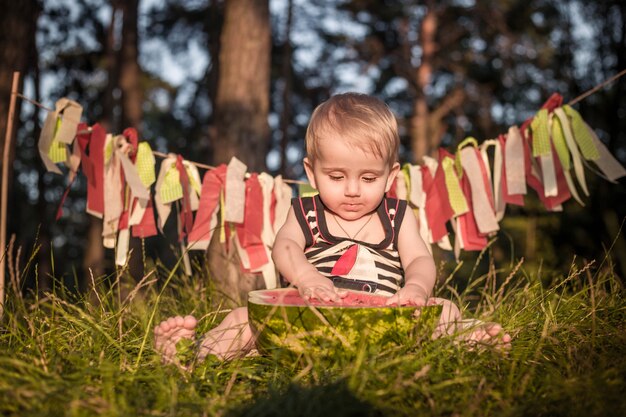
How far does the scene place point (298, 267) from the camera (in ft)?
7.20

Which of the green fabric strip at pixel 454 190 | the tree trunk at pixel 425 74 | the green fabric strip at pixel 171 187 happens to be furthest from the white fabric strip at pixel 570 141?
the tree trunk at pixel 425 74

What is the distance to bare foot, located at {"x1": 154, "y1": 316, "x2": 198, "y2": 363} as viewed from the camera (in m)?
1.99

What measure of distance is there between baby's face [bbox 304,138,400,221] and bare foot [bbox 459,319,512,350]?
62cm

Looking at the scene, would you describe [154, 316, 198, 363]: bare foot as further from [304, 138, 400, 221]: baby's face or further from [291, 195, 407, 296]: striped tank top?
[304, 138, 400, 221]: baby's face

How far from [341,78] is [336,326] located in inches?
617

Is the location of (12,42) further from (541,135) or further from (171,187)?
(541,135)

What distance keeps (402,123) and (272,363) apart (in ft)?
41.5

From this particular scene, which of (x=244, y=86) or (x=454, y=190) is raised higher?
(x=244, y=86)

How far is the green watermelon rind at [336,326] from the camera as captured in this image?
5.88 ft

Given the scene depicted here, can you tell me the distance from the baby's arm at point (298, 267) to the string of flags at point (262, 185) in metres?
0.68

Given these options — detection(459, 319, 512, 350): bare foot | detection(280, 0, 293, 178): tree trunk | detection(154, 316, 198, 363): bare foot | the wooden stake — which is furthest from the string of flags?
detection(280, 0, 293, 178): tree trunk

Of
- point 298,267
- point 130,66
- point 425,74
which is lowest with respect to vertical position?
point 298,267

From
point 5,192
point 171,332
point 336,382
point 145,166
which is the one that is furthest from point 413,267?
point 5,192

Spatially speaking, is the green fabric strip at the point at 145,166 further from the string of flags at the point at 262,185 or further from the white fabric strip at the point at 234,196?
the white fabric strip at the point at 234,196
